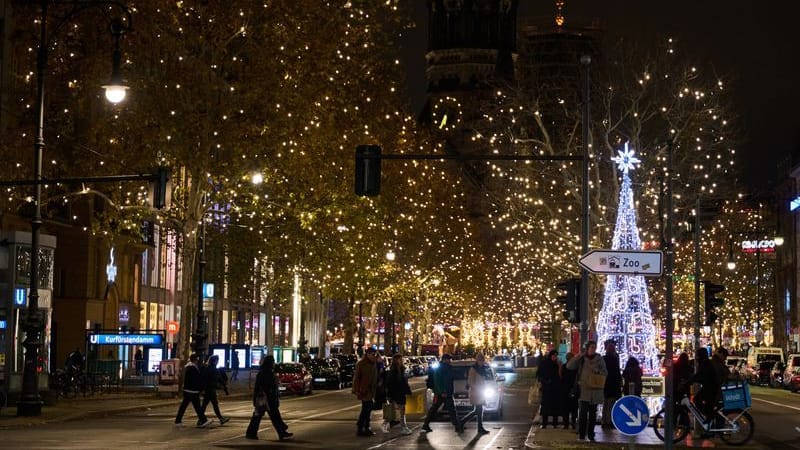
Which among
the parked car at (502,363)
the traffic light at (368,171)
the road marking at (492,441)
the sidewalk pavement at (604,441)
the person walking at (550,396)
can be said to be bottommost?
the road marking at (492,441)

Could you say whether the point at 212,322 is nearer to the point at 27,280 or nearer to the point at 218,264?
the point at 218,264

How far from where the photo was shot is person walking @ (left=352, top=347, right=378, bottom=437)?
28.3 meters

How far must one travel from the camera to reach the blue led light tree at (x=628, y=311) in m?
39.0

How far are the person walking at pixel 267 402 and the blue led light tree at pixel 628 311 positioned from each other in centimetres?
1503

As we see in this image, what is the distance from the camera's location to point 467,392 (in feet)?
107

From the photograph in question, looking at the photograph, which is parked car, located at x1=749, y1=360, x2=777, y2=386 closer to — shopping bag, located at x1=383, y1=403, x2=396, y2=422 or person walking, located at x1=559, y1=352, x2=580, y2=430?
person walking, located at x1=559, y1=352, x2=580, y2=430

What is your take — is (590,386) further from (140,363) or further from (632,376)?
(140,363)

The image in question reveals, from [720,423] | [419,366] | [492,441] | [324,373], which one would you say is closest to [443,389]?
[492,441]

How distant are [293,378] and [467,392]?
68.7 feet

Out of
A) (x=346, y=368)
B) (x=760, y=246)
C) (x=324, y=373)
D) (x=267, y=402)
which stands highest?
(x=760, y=246)

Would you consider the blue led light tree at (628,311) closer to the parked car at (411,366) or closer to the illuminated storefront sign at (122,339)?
the illuminated storefront sign at (122,339)

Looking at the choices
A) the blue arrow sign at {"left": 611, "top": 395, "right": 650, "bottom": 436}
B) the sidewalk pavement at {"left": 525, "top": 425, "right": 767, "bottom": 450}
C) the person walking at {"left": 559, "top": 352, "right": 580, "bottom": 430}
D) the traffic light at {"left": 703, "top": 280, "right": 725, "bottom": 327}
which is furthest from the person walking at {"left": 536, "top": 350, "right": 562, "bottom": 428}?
the blue arrow sign at {"left": 611, "top": 395, "right": 650, "bottom": 436}

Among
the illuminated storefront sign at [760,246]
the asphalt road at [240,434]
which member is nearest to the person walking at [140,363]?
the asphalt road at [240,434]

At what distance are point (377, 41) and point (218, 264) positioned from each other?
35058 mm
